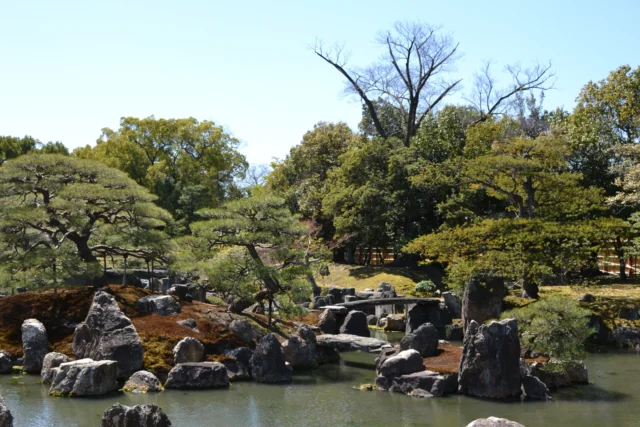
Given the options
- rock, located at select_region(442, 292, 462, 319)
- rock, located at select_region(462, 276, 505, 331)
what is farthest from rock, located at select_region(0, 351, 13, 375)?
rock, located at select_region(442, 292, 462, 319)

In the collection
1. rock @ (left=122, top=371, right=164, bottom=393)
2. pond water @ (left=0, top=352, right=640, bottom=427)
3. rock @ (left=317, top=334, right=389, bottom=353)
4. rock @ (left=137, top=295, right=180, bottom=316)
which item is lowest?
pond water @ (left=0, top=352, right=640, bottom=427)

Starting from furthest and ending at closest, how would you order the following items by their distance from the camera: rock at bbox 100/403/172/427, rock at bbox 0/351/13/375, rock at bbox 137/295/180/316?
rock at bbox 137/295/180/316, rock at bbox 0/351/13/375, rock at bbox 100/403/172/427

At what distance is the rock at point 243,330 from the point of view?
21.7 metres

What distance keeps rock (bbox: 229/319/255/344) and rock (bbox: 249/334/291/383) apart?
2.15 meters

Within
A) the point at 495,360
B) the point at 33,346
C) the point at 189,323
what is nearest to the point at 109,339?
the point at 33,346

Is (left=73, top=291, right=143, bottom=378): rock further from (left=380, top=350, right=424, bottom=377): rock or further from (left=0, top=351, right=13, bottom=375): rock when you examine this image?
(left=380, top=350, right=424, bottom=377): rock

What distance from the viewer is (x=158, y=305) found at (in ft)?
73.7

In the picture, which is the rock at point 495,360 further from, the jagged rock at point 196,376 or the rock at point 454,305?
the rock at point 454,305

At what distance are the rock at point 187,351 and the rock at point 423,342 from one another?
5.75 m

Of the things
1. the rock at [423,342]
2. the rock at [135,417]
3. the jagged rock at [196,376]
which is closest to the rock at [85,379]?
the jagged rock at [196,376]

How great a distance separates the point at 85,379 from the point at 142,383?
4.52ft

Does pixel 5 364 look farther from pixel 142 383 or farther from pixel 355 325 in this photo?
pixel 355 325

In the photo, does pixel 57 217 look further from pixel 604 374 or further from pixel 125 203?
pixel 604 374

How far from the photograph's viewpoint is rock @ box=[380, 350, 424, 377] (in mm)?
18094
